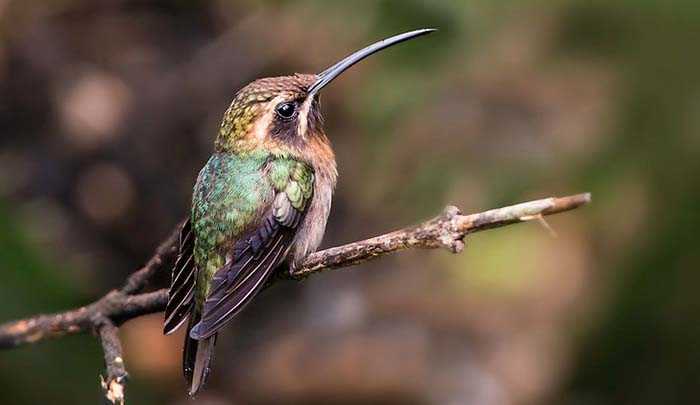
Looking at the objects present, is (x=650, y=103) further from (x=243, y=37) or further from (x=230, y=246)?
(x=243, y=37)

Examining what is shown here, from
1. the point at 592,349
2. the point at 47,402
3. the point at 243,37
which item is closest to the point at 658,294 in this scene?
the point at 592,349

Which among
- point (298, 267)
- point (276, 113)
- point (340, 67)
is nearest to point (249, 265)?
point (298, 267)

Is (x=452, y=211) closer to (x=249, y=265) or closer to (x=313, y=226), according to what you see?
(x=249, y=265)

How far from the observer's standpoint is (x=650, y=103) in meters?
4.57

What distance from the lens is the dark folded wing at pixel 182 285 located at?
3064 millimetres

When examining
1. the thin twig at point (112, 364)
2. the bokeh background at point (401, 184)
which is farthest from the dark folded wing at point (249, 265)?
the bokeh background at point (401, 184)

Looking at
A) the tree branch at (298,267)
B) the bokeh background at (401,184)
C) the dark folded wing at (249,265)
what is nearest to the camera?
the tree branch at (298,267)

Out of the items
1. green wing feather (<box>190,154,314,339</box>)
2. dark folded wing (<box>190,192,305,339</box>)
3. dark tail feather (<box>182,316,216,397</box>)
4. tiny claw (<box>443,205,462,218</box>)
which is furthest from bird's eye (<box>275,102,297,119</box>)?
tiny claw (<box>443,205,462,218</box>)

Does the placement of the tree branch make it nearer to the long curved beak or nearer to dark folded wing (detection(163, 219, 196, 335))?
dark folded wing (detection(163, 219, 196, 335))

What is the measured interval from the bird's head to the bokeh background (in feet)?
3.58

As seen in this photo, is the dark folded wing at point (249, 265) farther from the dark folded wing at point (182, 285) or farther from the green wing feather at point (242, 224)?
the dark folded wing at point (182, 285)

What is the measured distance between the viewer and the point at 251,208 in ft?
10.7

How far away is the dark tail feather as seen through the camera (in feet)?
9.88

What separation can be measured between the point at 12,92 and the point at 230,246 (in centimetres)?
382
